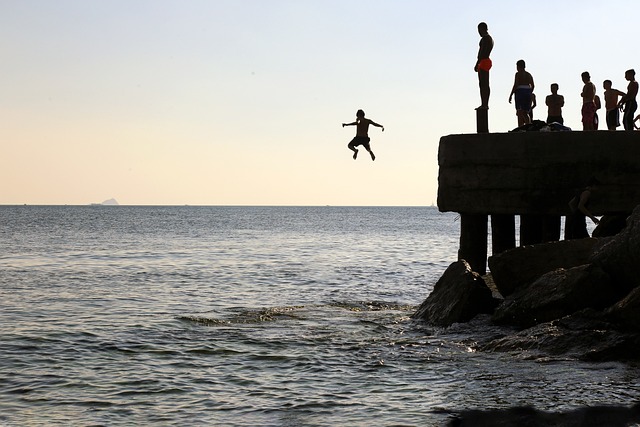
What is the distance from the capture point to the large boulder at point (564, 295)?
38.6ft

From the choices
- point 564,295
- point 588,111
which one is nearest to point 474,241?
point 588,111

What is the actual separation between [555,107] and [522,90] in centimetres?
96

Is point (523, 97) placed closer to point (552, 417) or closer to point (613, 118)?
point (613, 118)

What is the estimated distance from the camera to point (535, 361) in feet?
35.3

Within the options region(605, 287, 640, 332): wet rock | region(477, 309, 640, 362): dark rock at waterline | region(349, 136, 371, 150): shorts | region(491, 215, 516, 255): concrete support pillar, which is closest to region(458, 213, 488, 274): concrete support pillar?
region(491, 215, 516, 255): concrete support pillar

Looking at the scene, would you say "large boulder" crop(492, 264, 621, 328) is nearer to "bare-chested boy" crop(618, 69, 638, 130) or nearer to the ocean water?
the ocean water

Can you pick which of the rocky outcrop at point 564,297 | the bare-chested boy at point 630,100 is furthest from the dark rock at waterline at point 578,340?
the bare-chested boy at point 630,100

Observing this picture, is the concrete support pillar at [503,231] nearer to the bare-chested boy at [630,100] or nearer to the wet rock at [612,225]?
the wet rock at [612,225]

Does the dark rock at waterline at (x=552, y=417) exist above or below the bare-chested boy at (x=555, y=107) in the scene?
below

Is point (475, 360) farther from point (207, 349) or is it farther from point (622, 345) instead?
point (207, 349)

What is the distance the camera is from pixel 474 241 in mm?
16812

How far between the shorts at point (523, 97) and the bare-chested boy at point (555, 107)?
662 mm

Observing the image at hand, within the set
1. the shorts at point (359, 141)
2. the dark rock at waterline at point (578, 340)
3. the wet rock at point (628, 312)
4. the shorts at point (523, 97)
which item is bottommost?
the dark rock at waterline at point (578, 340)

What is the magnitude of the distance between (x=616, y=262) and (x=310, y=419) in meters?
4.98
